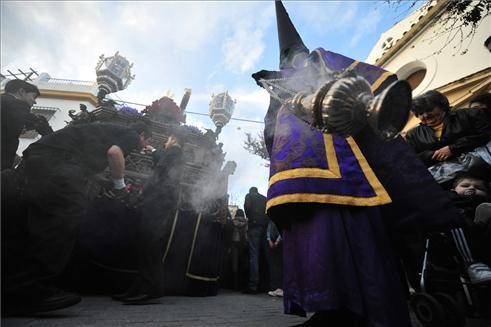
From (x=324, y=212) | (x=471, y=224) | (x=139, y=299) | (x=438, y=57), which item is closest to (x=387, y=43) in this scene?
(x=438, y=57)

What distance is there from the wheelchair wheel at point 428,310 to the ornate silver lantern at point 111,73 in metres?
7.71

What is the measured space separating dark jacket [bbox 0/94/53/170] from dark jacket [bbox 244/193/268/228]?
148 inches

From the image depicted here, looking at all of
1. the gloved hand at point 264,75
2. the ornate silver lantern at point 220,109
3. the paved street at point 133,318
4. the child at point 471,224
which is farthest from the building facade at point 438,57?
the paved street at point 133,318

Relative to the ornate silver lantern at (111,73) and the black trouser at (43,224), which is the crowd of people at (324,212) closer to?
the black trouser at (43,224)

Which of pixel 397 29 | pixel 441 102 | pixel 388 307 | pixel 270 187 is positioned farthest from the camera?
pixel 397 29

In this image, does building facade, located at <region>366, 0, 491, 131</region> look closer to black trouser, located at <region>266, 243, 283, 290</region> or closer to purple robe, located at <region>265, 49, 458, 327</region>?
black trouser, located at <region>266, 243, 283, 290</region>

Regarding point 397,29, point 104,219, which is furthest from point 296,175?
point 397,29

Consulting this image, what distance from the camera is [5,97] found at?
3.15 m

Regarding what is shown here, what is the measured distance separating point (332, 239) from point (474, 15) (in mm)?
3766

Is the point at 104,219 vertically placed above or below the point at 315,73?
below

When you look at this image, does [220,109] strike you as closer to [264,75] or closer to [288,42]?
[288,42]

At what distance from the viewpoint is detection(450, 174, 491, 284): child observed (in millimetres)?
2115

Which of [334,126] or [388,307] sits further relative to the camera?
[388,307]

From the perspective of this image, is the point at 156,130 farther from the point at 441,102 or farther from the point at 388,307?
the point at 388,307
